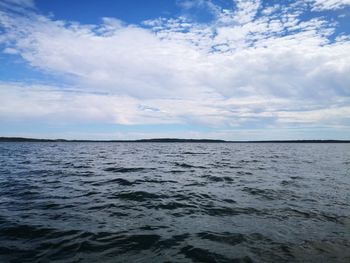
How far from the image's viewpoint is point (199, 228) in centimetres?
871

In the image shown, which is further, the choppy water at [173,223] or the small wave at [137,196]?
the small wave at [137,196]

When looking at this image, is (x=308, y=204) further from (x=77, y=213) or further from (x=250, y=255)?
(x=77, y=213)

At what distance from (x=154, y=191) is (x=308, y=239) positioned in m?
8.21

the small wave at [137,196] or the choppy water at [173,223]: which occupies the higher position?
the small wave at [137,196]

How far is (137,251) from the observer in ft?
22.6

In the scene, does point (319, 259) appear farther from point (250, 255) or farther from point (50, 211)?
point (50, 211)

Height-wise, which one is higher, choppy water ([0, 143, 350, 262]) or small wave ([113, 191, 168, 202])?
small wave ([113, 191, 168, 202])

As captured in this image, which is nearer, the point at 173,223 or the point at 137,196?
the point at 173,223

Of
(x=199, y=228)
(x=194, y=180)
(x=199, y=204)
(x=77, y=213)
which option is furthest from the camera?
(x=194, y=180)

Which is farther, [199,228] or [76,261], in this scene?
[199,228]

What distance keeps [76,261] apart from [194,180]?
1278 centimetres

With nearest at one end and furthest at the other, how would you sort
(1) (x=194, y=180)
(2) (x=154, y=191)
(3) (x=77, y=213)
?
(3) (x=77, y=213), (2) (x=154, y=191), (1) (x=194, y=180)

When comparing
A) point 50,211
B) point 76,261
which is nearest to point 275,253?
point 76,261

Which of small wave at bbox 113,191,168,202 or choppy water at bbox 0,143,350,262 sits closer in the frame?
choppy water at bbox 0,143,350,262
